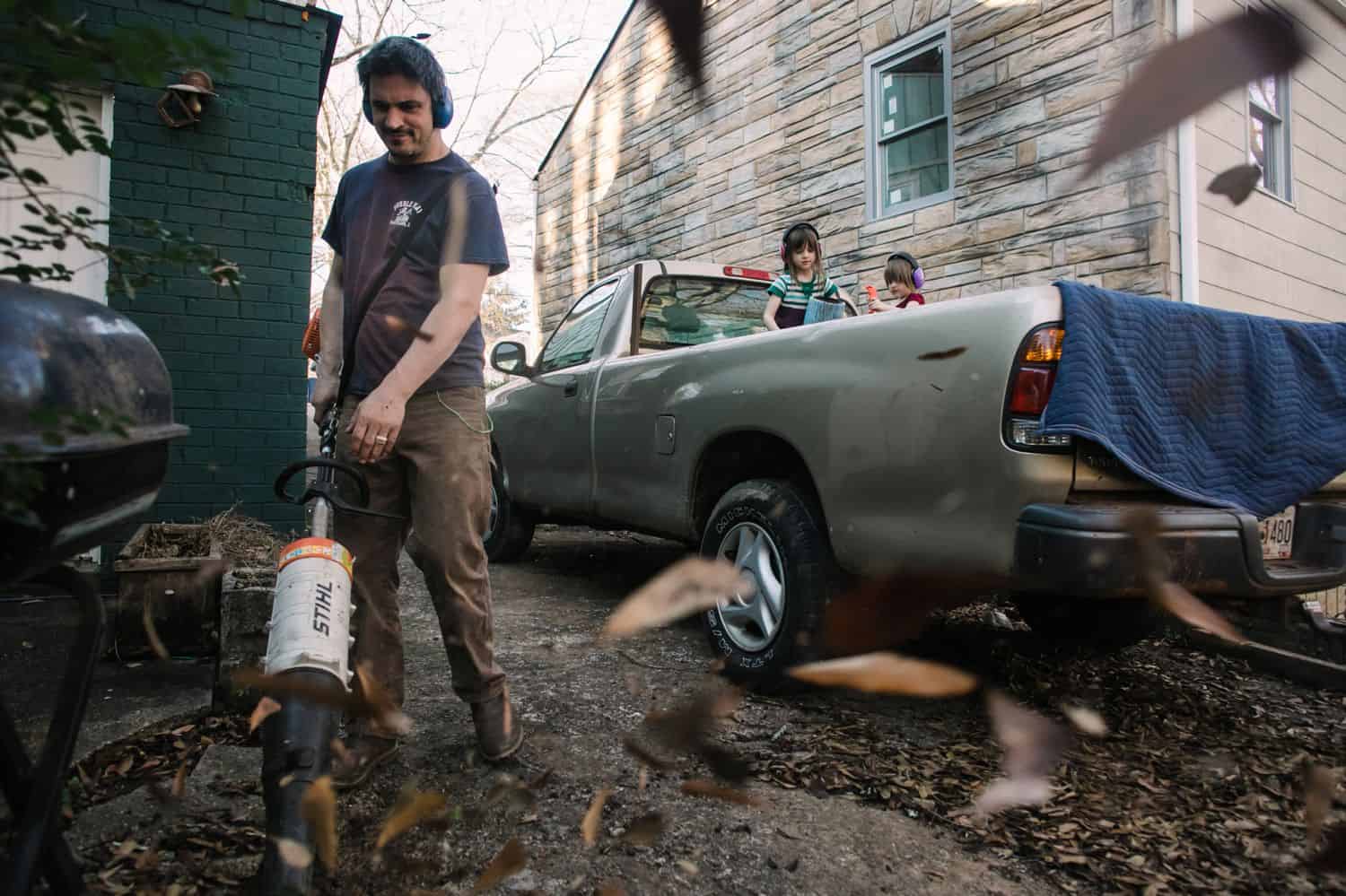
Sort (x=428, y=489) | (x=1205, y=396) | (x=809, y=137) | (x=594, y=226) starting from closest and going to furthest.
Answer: (x=428, y=489) < (x=1205, y=396) < (x=809, y=137) < (x=594, y=226)

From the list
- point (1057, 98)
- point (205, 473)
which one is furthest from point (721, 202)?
point (205, 473)

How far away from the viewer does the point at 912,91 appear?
715 centimetres

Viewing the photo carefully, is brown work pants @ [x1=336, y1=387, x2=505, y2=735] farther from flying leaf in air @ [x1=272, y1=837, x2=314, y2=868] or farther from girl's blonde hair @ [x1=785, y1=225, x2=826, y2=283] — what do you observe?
girl's blonde hair @ [x1=785, y1=225, x2=826, y2=283]

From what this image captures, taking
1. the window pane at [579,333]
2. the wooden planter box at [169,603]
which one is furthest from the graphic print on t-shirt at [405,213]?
the window pane at [579,333]

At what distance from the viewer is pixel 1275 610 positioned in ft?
10.1

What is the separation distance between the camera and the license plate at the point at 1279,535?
2.66 m

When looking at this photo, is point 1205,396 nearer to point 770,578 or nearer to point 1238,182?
point 1238,182

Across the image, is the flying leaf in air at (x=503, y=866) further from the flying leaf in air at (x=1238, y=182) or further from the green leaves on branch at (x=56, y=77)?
the flying leaf in air at (x=1238, y=182)

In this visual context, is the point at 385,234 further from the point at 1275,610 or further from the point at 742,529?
the point at 1275,610

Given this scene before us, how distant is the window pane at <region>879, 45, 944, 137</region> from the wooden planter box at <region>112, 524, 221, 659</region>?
6.08 meters

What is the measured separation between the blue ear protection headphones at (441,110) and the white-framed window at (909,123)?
5.20 metres

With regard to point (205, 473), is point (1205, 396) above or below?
above

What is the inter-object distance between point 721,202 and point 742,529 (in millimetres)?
6241

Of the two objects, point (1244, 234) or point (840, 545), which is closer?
point (840, 545)
